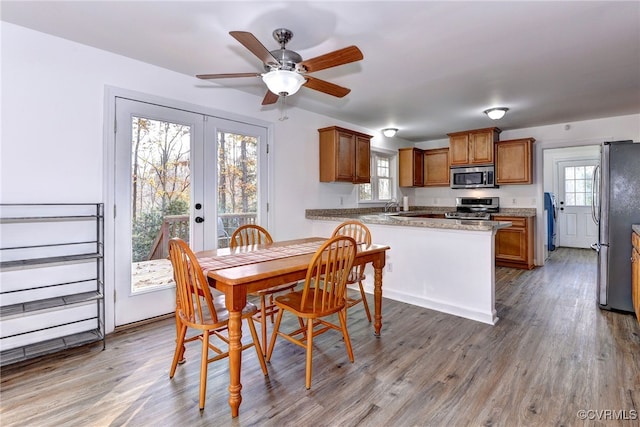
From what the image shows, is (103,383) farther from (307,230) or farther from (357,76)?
(357,76)

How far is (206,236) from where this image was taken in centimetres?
333

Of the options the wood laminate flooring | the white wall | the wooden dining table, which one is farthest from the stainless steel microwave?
the white wall

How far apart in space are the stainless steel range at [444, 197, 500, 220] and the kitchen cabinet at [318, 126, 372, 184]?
2.15 metres

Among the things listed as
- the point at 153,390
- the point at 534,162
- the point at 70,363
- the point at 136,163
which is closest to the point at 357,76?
the point at 136,163

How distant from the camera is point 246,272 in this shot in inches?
71.4

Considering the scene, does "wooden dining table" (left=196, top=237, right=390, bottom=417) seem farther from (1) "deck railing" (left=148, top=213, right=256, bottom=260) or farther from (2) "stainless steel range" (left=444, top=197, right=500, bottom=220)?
(2) "stainless steel range" (left=444, top=197, right=500, bottom=220)

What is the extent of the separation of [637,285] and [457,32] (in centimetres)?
260

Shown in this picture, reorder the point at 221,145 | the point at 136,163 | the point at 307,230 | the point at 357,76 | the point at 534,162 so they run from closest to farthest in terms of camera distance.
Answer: the point at 136,163, the point at 357,76, the point at 221,145, the point at 307,230, the point at 534,162

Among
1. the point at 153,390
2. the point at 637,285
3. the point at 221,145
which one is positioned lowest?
the point at 153,390

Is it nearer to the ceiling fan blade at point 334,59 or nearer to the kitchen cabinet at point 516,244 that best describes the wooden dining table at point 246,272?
the ceiling fan blade at point 334,59

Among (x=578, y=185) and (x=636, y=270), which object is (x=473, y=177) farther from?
(x=578, y=185)

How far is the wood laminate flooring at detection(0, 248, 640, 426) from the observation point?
5.54ft

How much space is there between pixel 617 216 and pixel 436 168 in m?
3.41

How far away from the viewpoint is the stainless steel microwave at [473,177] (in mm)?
5383
